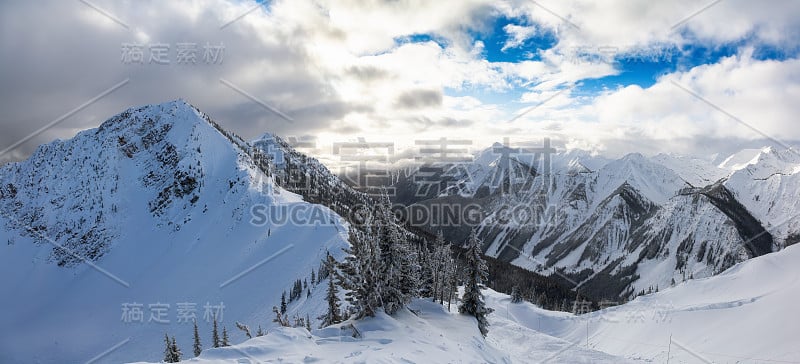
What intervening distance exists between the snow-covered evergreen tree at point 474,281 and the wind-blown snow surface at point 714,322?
1985 centimetres

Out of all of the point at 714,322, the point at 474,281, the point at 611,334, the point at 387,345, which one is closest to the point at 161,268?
Answer: the point at 474,281

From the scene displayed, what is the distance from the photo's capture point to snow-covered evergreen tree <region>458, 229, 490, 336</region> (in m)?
40.0

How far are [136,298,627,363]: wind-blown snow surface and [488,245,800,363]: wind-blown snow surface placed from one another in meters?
15.0

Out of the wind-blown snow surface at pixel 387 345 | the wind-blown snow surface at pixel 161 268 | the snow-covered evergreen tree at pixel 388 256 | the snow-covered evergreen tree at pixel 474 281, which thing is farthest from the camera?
the wind-blown snow surface at pixel 161 268

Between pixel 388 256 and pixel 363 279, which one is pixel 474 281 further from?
pixel 363 279

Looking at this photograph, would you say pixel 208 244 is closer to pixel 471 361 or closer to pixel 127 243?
pixel 127 243

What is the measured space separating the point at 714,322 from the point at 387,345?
52.6 meters

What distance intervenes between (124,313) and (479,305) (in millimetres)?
148262

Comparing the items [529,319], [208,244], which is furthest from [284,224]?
[529,319]

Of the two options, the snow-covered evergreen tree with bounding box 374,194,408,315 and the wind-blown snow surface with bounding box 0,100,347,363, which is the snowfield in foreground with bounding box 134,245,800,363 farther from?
the wind-blown snow surface with bounding box 0,100,347,363

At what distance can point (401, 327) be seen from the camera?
88.0 feet

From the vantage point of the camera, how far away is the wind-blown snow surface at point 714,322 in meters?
41.1

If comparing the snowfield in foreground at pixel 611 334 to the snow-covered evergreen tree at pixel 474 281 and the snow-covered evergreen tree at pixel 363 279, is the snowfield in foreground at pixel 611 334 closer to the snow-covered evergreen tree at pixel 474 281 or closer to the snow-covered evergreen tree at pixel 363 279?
the snow-covered evergreen tree at pixel 363 279

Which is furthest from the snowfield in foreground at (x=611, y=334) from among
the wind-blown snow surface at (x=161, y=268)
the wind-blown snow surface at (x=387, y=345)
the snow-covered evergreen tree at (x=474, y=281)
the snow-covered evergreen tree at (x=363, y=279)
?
the wind-blown snow surface at (x=161, y=268)
